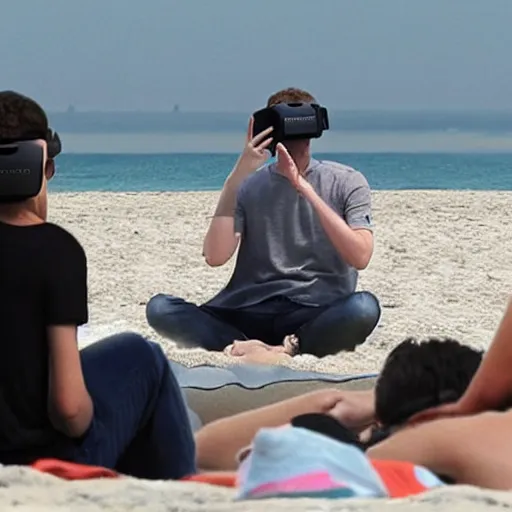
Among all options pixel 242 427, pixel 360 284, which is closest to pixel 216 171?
pixel 360 284

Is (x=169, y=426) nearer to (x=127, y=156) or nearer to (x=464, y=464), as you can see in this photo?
(x=464, y=464)

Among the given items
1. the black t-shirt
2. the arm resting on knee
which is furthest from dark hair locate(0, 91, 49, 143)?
the arm resting on knee

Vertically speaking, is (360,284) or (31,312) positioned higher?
(31,312)

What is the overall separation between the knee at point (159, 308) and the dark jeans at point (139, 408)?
1.72m

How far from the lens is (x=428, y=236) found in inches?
342

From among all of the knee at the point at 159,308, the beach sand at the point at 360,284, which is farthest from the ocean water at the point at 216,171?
the knee at the point at 159,308

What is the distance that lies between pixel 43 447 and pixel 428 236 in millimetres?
6807

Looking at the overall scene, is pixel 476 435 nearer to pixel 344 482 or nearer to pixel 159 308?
pixel 344 482

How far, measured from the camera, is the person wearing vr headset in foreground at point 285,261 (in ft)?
12.3

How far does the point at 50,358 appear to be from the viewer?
2006 mm

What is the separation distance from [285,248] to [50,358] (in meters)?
1.93

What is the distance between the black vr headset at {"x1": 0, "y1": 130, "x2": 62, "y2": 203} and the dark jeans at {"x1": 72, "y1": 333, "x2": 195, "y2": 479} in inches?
14.1

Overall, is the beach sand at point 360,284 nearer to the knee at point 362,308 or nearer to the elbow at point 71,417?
the knee at point 362,308

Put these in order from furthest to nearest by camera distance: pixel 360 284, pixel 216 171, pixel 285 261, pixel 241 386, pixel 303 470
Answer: pixel 216 171 → pixel 360 284 → pixel 285 261 → pixel 241 386 → pixel 303 470
